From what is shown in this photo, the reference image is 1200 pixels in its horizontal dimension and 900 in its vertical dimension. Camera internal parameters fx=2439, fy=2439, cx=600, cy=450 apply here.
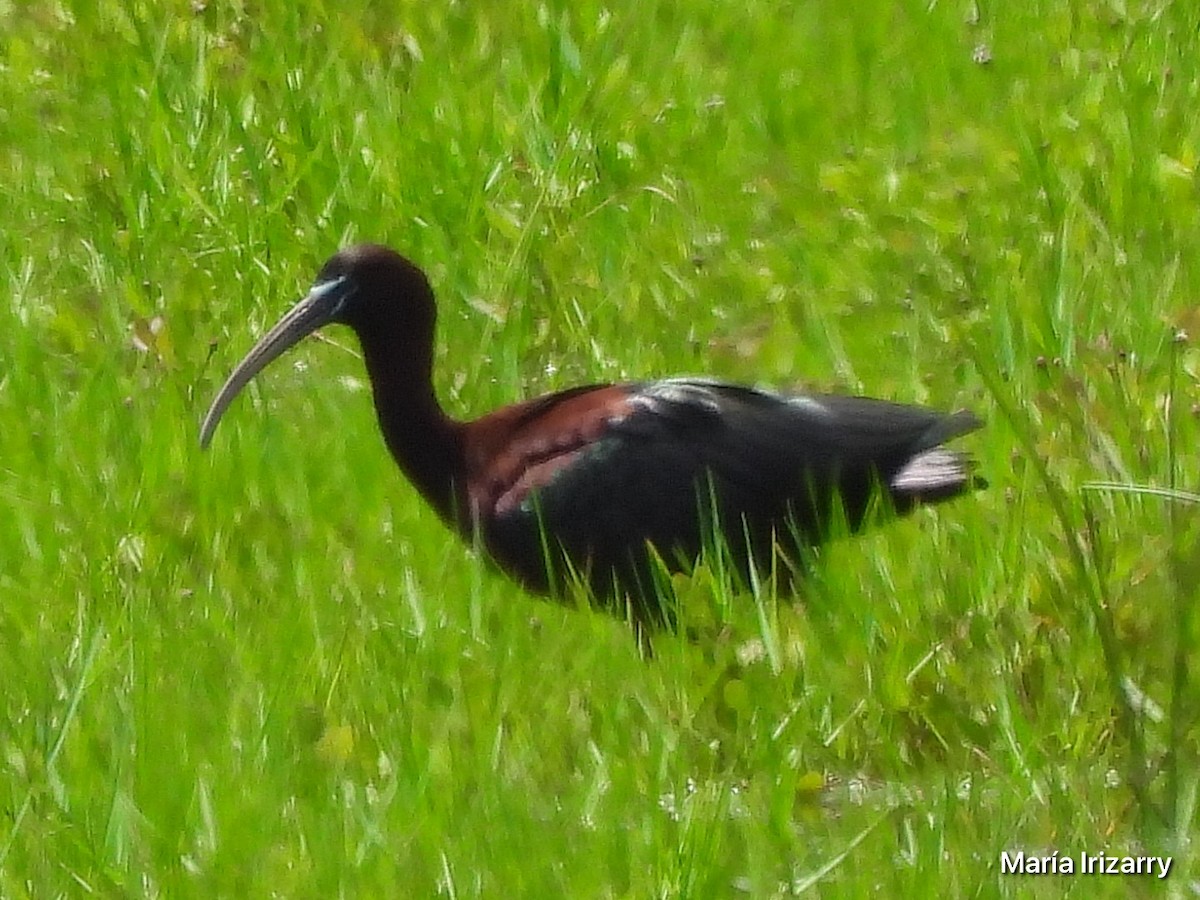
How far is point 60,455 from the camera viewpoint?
17.6 ft

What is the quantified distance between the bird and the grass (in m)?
0.12

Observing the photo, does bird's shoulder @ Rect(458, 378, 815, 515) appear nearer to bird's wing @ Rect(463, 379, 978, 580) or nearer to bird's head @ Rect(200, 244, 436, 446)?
bird's wing @ Rect(463, 379, 978, 580)

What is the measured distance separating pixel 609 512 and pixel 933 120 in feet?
8.53

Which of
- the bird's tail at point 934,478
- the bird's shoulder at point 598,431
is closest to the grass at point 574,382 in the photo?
the bird's tail at point 934,478

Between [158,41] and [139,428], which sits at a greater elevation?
[158,41]

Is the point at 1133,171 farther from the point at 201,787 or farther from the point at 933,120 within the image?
the point at 201,787

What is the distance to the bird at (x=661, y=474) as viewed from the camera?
4.98m

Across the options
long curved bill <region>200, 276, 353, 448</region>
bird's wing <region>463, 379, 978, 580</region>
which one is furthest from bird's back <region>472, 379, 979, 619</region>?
long curved bill <region>200, 276, 353, 448</region>

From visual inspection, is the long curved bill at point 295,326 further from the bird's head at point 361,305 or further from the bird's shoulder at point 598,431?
the bird's shoulder at point 598,431

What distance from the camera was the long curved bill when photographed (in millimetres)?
5457

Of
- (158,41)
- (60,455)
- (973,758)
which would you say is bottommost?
(973,758)

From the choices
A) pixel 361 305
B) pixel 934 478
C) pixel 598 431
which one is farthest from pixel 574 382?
pixel 934 478

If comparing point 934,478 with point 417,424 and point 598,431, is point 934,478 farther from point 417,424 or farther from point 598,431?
point 417,424

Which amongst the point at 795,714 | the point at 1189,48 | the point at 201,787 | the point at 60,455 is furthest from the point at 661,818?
the point at 1189,48
